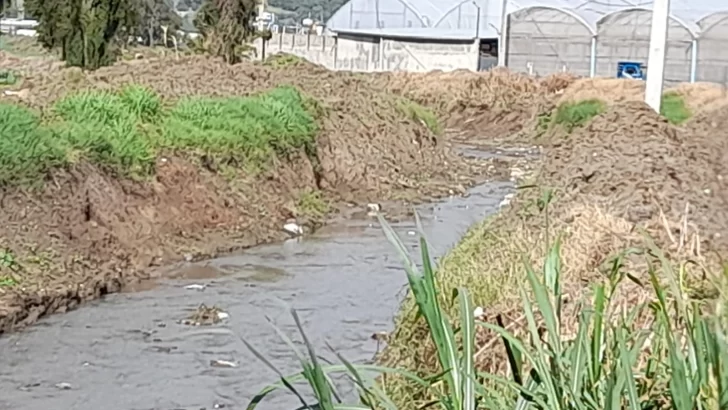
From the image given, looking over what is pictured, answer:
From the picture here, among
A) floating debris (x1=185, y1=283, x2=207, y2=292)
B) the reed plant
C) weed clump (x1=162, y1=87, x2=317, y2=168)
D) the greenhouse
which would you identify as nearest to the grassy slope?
the reed plant

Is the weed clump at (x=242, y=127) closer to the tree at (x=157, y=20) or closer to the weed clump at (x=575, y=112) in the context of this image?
the weed clump at (x=575, y=112)

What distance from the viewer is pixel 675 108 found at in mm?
26719

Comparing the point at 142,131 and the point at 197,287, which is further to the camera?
the point at 142,131

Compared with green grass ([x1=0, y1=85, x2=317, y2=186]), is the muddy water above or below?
below

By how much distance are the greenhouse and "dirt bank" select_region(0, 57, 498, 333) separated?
14876mm

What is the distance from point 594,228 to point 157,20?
40191 mm

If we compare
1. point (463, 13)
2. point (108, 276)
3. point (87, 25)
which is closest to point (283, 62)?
point (87, 25)

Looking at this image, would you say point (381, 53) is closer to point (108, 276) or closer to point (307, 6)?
point (108, 276)

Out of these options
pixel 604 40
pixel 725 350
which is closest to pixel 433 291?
pixel 725 350

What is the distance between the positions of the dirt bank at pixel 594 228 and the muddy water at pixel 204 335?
45.7 inches

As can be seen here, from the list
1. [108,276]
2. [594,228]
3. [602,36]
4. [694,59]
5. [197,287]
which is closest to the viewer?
[594,228]

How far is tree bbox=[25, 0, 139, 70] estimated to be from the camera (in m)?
20.2

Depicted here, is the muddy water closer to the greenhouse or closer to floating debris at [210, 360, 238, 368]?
floating debris at [210, 360, 238, 368]

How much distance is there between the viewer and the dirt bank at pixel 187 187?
37.2ft
